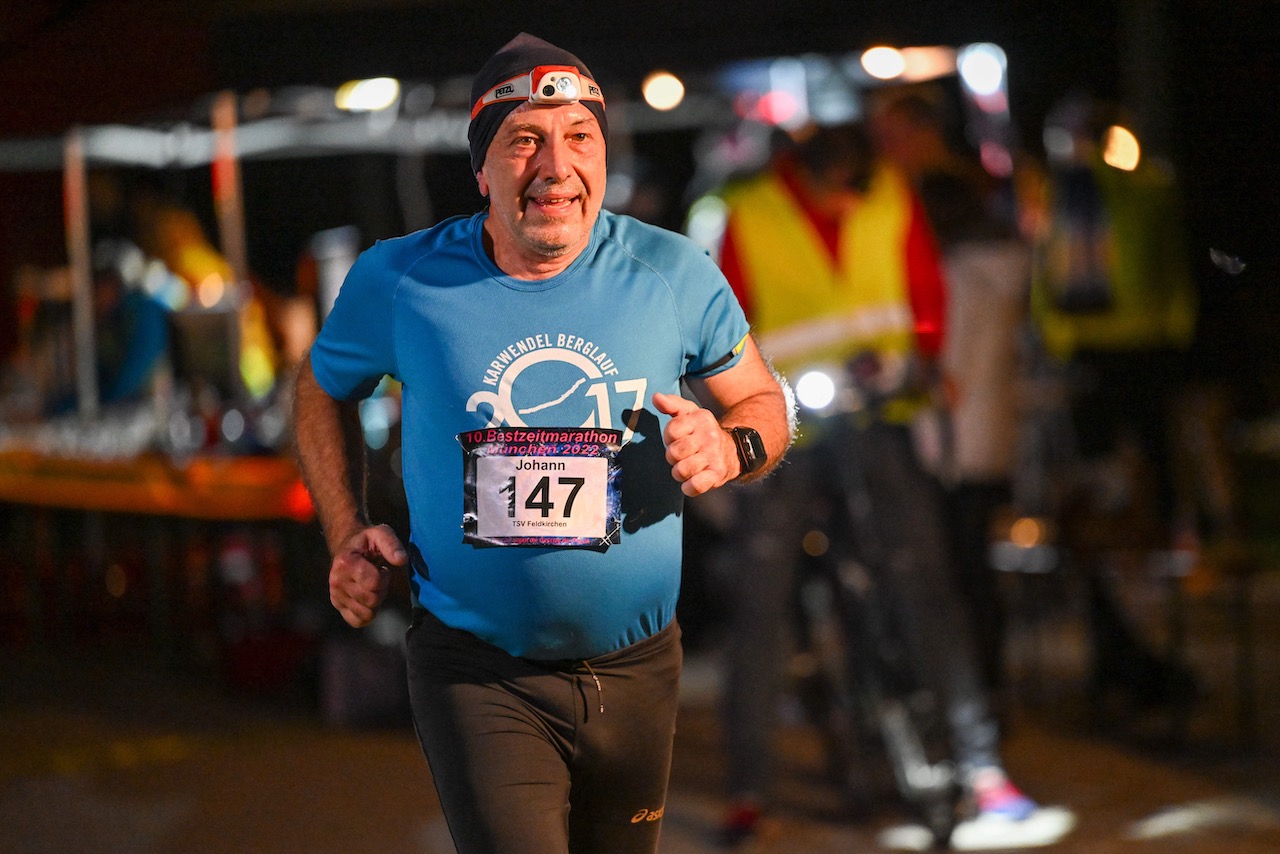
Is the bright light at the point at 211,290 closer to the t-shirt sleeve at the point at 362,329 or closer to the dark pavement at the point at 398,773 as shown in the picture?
the dark pavement at the point at 398,773

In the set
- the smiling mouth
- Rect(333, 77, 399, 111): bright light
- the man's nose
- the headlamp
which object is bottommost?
the smiling mouth

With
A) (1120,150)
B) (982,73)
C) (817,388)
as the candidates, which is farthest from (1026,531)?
(817,388)

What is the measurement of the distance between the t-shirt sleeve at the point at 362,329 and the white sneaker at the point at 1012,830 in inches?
129

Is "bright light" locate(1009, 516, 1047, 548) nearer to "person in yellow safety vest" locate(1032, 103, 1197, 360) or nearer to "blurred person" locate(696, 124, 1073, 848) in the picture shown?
"person in yellow safety vest" locate(1032, 103, 1197, 360)

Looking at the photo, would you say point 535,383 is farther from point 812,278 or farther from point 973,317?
point 973,317

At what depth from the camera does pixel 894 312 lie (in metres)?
5.73

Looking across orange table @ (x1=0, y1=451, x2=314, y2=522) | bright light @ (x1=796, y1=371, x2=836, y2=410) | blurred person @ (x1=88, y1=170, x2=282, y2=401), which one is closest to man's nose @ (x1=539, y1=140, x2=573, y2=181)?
bright light @ (x1=796, y1=371, x2=836, y2=410)

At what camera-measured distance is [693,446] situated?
2.85 meters

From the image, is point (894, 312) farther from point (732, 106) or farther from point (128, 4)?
point (732, 106)

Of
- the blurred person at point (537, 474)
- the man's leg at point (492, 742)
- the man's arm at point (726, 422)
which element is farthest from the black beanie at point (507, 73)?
the man's leg at point (492, 742)

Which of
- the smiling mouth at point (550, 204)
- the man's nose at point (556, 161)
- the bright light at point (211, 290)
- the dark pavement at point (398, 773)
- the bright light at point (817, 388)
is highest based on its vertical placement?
the bright light at point (211, 290)

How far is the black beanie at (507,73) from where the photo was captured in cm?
307

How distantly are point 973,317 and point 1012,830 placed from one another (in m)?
2.29

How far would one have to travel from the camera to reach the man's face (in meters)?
3.01
